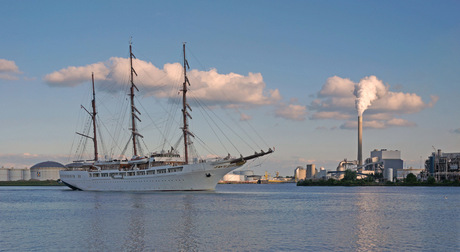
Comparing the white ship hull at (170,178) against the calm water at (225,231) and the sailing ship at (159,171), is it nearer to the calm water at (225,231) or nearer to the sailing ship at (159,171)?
the sailing ship at (159,171)

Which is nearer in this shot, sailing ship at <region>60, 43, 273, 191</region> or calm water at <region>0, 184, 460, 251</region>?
calm water at <region>0, 184, 460, 251</region>

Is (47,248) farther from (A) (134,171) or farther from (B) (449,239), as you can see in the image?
(A) (134,171)

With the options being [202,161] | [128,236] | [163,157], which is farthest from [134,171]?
[128,236]

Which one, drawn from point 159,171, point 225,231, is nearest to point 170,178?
point 159,171

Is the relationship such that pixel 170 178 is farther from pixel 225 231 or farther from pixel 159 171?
pixel 225 231

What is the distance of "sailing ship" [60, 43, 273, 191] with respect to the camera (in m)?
111

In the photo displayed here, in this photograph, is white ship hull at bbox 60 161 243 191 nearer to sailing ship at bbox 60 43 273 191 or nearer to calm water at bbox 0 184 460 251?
sailing ship at bbox 60 43 273 191

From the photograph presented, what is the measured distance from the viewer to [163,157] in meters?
118

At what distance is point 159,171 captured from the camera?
115875mm

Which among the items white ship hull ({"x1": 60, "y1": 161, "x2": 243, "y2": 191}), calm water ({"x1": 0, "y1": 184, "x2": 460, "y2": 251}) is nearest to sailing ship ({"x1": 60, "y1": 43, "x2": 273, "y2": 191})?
white ship hull ({"x1": 60, "y1": 161, "x2": 243, "y2": 191})

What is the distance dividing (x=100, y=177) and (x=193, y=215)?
7840cm

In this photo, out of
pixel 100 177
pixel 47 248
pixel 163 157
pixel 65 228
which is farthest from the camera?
pixel 100 177

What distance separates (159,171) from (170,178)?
14.7 ft

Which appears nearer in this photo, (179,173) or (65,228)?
(65,228)
